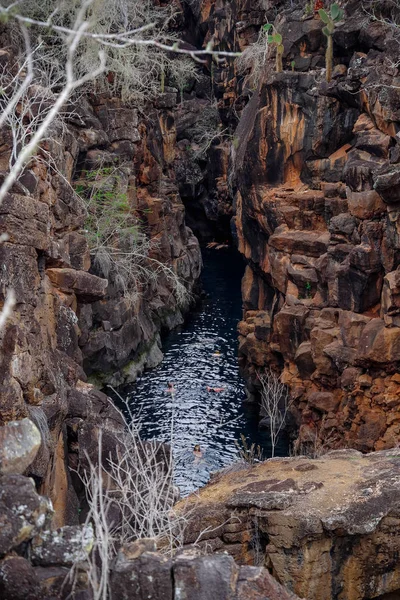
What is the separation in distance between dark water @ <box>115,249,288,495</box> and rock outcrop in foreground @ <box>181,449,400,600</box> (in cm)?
859

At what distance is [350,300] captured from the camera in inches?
918

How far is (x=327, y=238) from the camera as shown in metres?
25.2

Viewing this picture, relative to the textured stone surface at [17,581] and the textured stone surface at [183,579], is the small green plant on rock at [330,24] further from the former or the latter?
the textured stone surface at [17,581]

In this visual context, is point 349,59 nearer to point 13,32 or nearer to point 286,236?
point 286,236

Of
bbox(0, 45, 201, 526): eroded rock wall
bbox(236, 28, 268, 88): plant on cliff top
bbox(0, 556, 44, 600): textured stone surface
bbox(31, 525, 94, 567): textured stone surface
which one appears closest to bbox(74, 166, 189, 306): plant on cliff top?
bbox(0, 45, 201, 526): eroded rock wall

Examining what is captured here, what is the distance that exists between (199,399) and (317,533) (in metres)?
17.6

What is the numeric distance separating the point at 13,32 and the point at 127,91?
657cm

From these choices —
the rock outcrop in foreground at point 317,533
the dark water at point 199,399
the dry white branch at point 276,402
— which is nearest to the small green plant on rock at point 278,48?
the dry white branch at point 276,402

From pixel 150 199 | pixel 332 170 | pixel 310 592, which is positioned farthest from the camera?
pixel 150 199

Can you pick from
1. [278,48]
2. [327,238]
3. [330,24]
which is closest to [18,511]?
[327,238]

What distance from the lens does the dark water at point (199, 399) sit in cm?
2583

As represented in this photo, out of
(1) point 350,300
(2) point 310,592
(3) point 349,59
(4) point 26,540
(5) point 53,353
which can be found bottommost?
(2) point 310,592

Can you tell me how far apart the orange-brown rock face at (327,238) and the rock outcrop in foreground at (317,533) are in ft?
28.9

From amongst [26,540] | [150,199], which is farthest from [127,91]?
[26,540]
